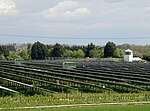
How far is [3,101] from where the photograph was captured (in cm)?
1767

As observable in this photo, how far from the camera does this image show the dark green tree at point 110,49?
99750mm

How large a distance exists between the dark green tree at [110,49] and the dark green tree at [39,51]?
16978 mm

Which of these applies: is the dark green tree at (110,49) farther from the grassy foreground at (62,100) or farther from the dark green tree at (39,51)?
the grassy foreground at (62,100)

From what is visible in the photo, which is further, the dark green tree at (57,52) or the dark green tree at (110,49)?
the dark green tree at (57,52)

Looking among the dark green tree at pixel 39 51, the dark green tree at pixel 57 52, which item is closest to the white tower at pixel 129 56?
the dark green tree at pixel 57 52

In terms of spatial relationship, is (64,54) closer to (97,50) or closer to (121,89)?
(97,50)

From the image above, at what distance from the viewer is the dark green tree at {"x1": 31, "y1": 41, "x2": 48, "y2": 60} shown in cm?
9994

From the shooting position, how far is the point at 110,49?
10088cm

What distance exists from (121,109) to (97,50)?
310 ft

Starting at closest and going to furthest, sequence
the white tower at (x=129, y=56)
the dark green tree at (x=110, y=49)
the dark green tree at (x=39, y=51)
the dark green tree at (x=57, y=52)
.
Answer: the white tower at (x=129, y=56) → the dark green tree at (x=110, y=49) → the dark green tree at (x=39, y=51) → the dark green tree at (x=57, y=52)

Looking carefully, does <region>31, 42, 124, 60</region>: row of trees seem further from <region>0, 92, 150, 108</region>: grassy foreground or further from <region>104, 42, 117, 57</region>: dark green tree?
<region>0, 92, 150, 108</region>: grassy foreground

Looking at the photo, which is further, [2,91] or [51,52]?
[51,52]

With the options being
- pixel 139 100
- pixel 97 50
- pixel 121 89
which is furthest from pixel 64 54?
pixel 139 100

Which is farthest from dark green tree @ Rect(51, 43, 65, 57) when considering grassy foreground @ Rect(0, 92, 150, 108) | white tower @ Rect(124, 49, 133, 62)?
grassy foreground @ Rect(0, 92, 150, 108)
